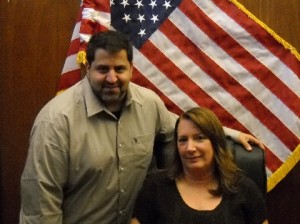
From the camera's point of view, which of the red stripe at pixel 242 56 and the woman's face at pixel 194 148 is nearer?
the woman's face at pixel 194 148

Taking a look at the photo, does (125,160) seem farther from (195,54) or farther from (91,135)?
(195,54)

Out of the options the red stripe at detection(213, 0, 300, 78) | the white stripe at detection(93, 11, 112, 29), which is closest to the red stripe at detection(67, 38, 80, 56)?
the white stripe at detection(93, 11, 112, 29)

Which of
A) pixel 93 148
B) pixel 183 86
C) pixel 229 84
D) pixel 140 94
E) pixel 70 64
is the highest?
pixel 229 84

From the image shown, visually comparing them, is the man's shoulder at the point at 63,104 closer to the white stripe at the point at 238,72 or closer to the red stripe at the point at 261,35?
the white stripe at the point at 238,72

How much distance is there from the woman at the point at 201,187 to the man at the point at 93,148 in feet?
0.59

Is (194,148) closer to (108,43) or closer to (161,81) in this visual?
(108,43)

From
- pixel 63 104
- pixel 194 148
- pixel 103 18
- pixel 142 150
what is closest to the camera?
pixel 194 148

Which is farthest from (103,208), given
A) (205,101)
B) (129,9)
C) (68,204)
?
(129,9)

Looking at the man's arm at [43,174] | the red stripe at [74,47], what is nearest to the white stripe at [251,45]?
the red stripe at [74,47]

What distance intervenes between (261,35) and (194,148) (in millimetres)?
925

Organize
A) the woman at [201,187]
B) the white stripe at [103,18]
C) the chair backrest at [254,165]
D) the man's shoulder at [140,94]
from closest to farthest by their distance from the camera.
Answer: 1. the woman at [201,187]
2. the chair backrest at [254,165]
3. the man's shoulder at [140,94]
4. the white stripe at [103,18]

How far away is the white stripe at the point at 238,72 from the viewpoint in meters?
2.38

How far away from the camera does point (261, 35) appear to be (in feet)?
7.82

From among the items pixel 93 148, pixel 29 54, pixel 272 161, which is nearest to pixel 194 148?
pixel 93 148
